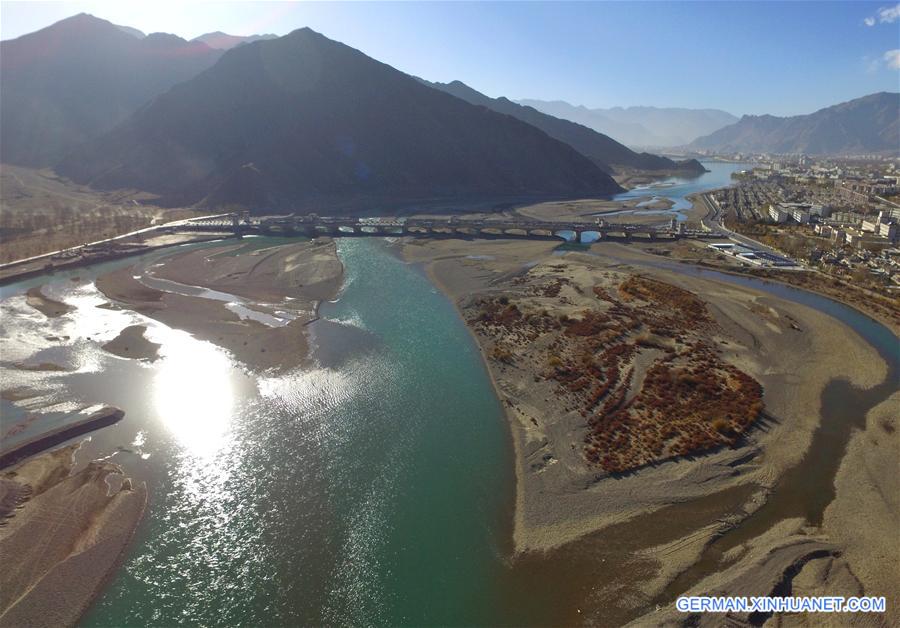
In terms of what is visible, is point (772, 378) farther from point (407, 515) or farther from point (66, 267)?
point (66, 267)

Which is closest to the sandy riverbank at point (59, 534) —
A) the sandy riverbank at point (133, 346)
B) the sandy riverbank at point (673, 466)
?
the sandy riverbank at point (133, 346)

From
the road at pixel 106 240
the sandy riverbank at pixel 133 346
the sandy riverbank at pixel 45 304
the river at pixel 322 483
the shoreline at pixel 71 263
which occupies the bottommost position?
the river at pixel 322 483

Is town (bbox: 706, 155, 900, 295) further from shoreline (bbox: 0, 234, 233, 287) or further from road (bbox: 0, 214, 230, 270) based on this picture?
road (bbox: 0, 214, 230, 270)

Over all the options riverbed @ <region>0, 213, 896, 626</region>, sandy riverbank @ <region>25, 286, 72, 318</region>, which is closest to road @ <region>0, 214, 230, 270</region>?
sandy riverbank @ <region>25, 286, 72, 318</region>

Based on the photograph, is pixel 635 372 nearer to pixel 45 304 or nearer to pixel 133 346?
pixel 133 346

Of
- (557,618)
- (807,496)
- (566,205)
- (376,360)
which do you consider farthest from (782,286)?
(566,205)

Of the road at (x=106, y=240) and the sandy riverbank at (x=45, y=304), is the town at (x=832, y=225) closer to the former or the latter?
the sandy riverbank at (x=45, y=304)
